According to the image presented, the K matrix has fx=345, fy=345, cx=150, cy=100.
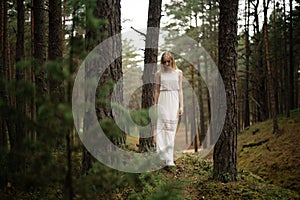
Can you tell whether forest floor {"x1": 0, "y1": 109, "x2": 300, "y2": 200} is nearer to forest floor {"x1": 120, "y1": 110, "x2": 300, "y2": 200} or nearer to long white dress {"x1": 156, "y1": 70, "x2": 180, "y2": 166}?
forest floor {"x1": 120, "y1": 110, "x2": 300, "y2": 200}

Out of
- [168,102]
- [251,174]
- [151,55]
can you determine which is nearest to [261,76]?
[251,174]

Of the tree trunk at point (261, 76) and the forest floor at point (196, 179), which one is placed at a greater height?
the tree trunk at point (261, 76)

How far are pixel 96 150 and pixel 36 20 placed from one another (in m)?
7.15

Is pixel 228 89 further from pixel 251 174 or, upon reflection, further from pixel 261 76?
pixel 261 76

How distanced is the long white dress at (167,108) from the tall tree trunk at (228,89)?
106 centimetres

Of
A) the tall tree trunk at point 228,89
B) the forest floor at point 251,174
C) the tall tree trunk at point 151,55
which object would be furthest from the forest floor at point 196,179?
the tall tree trunk at point 151,55

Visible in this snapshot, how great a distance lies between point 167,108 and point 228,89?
4.63 ft

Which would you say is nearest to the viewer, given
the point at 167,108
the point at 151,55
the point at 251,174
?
the point at 167,108

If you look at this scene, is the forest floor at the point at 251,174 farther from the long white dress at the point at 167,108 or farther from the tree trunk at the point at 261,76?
the tree trunk at the point at 261,76

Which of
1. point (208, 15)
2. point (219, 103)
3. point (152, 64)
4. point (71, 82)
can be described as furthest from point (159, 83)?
point (208, 15)

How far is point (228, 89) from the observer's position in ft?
25.0

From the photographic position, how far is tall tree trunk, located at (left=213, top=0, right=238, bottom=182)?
298 inches

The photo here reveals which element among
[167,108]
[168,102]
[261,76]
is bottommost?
[167,108]

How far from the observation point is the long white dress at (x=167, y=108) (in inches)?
301
